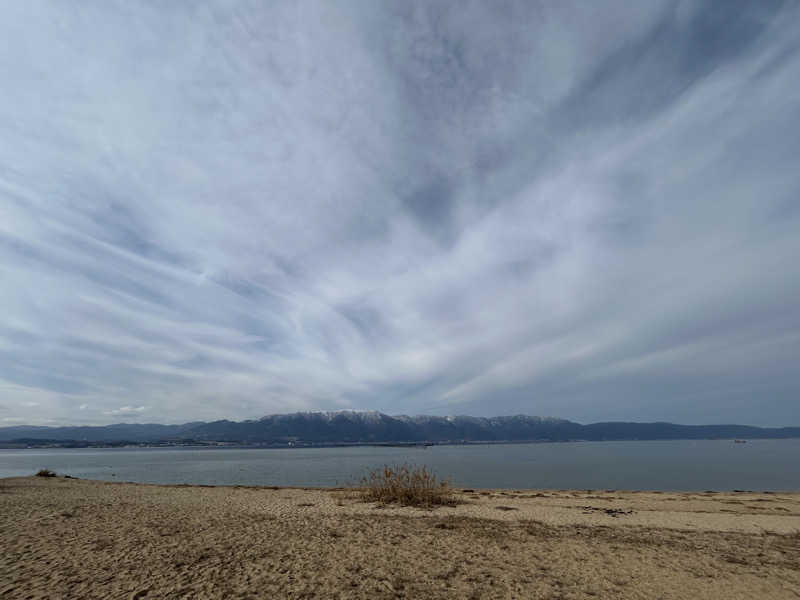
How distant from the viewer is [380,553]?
9141mm

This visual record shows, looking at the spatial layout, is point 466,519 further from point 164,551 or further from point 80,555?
point 80,555

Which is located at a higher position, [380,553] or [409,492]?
[409,492]

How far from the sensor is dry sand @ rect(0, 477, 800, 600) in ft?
23.4

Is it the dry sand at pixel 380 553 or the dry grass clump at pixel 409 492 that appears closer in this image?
the dry sand at pixel 380 553

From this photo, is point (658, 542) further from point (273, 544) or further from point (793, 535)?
point (273, 544)

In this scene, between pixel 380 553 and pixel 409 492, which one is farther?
pixel 409 492

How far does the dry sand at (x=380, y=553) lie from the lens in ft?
23.4

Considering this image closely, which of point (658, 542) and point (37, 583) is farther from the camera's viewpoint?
point (658, 542)

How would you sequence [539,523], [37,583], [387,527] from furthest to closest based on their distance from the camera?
[539,523] → [387,527] → [37,583]

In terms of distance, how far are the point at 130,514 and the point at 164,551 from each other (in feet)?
18.3

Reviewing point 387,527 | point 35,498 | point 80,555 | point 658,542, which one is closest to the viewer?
point 80,555

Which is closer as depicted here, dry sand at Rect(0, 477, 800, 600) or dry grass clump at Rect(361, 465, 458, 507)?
dry sand at Rect(0, 477, 800, 600)

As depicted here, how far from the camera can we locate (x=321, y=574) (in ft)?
25.3

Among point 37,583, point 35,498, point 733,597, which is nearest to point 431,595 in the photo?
point 733,597
